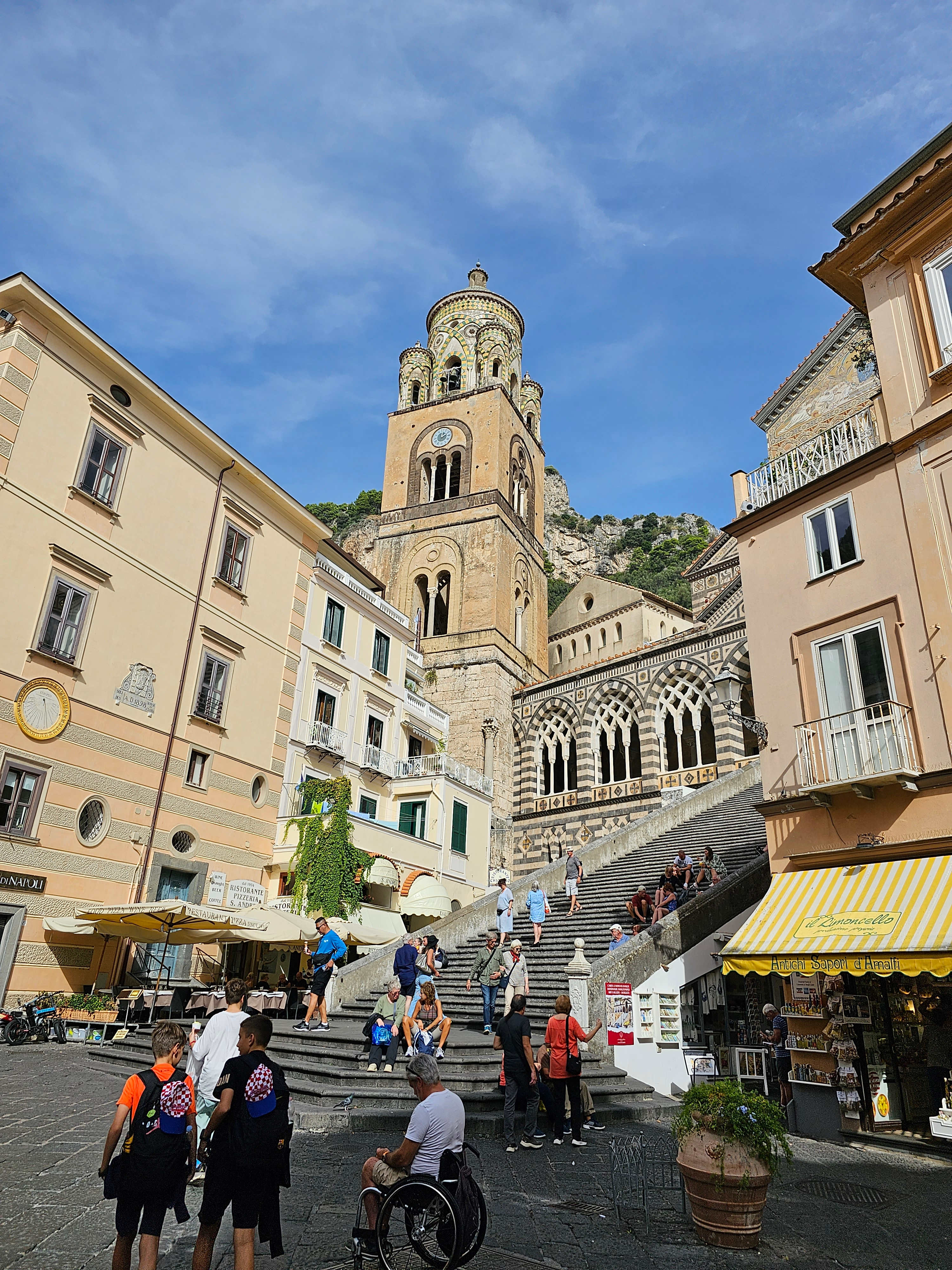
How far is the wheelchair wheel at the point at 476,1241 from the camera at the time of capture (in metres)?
4.50

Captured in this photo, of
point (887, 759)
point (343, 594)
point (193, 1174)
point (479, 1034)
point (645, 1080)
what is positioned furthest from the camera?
point (343, 594)

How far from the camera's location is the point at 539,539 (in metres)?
44.4

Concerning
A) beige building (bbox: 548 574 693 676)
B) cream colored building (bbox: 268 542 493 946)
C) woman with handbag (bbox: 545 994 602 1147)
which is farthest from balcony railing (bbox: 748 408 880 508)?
beige building (bbox: 548 574 693 676)

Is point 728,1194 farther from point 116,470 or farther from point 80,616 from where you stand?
point 116,470

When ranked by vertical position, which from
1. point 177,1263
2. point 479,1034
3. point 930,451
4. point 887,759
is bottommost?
point 177,1263

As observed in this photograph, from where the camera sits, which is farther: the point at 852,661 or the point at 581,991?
the point at 852,661

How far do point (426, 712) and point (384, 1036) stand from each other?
19.5m

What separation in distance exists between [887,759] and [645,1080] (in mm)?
5347

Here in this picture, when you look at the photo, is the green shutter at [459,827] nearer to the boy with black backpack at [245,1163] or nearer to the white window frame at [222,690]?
the white window frame at [222,690]

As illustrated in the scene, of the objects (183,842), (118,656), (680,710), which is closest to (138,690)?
(118,656)

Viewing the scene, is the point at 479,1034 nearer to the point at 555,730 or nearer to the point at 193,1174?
the point at 193,1174

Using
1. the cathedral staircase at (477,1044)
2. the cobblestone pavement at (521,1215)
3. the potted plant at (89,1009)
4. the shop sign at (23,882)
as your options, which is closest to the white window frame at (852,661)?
the cathedral staircase at (477,1044)

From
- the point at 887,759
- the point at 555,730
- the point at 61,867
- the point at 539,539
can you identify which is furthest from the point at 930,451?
the point at 539,539

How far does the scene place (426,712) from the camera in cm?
2959
